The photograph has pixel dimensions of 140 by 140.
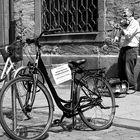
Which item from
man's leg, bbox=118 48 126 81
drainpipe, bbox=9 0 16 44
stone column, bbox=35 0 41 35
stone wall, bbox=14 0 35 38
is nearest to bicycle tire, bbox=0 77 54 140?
man's leg, bbox=118 48 126 81

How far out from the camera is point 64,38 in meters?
10.5

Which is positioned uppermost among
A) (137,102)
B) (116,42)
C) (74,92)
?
(116,42)

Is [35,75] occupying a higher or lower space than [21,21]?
lower

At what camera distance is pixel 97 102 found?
544cm

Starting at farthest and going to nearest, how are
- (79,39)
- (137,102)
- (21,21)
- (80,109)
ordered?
(21,21), (79,39), (137,102), (80,109)

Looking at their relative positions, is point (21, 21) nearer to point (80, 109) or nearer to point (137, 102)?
point (137, 102)

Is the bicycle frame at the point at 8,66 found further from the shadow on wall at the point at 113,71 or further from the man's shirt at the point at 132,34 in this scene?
the shadow on wall at the point at 113,71

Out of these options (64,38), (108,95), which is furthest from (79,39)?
(108,95)

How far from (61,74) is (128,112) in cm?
191

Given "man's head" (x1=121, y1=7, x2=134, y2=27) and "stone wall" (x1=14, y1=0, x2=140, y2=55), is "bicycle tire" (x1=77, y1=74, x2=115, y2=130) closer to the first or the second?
"man's head" (x1=121, y1=7, x2=134, y2=27)

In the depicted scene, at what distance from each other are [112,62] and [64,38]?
1801 mm

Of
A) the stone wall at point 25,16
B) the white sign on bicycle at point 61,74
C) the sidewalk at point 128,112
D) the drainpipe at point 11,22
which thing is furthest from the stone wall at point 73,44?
the white sign on bicycle at point 61,74

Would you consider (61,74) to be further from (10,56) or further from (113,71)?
(113,71)

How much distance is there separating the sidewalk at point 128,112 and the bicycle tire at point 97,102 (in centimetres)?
22
